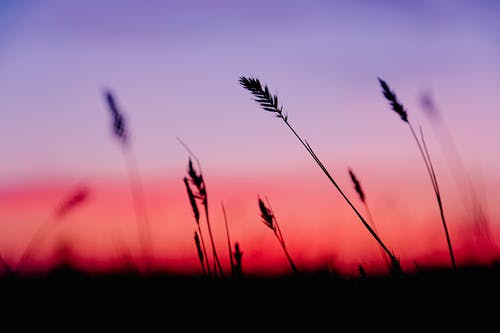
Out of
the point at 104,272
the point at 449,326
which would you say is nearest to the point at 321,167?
the point at 449,326

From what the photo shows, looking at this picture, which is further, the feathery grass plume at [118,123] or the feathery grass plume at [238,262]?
the feathery grass plume at [118,123]

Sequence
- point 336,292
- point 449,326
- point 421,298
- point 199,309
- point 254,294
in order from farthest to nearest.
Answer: point 254,294 → point 336,292 → point 199,309 → point 421,298 → point 449,326

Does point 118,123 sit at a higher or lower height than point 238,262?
higher

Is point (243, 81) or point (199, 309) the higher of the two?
point (243, 81)

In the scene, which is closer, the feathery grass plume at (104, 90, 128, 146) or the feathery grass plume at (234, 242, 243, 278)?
the feathery grass plume at (234, 242, 243, 278)

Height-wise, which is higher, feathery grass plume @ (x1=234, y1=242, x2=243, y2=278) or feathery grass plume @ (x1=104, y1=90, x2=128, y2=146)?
feathery grass plume @ (x1=104, y1=90, x2=128, y2=146)

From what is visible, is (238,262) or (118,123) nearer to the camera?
(238,262)

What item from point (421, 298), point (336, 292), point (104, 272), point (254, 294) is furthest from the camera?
point (104, 272)

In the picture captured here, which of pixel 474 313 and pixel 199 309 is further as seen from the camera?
pixel 199 309

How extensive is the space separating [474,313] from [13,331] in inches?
58.2

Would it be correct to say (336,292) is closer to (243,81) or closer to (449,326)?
(449,326)

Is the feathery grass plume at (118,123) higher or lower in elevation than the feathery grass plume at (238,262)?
higher

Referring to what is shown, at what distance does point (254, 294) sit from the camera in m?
1.98

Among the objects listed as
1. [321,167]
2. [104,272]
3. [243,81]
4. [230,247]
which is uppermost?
[243,81]
